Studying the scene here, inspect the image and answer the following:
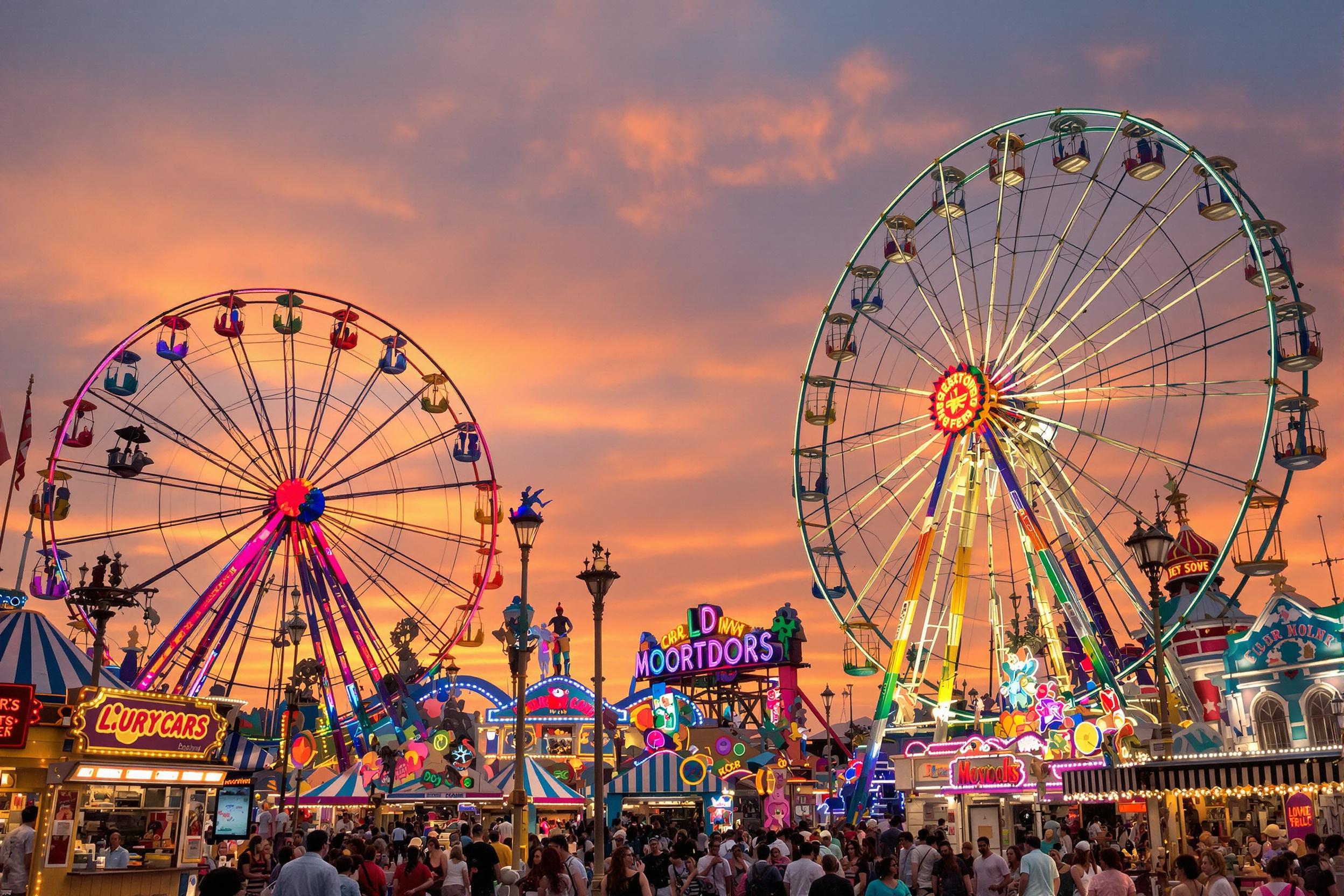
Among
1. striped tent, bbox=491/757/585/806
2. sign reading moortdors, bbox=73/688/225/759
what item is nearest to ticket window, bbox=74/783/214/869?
sign reading moortdors, bbox=73/688/225/759

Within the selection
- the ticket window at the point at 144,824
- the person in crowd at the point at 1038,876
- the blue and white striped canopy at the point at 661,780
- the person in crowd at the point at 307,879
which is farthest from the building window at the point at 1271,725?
the person in crowd at the point at 307,879

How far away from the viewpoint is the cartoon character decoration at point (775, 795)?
1505 inches

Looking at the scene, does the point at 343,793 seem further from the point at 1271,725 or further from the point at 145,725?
the point at 1271,725

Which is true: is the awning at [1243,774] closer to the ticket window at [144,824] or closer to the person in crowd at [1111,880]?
the person in crowd at [1111,880]

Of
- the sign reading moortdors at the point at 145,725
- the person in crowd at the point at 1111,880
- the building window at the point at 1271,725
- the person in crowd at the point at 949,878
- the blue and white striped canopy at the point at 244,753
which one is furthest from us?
the blue and white striped canopy at the point at 244,753

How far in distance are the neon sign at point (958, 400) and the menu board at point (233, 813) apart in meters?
19.3

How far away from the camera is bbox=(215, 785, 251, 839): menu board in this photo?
24.7 metres

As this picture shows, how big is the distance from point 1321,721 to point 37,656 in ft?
92.4

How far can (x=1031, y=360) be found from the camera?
30.3m

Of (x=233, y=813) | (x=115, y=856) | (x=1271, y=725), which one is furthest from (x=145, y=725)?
(x=1271, y=725)

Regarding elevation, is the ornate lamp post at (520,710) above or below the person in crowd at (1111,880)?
above

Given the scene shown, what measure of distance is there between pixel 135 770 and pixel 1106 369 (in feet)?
73.1

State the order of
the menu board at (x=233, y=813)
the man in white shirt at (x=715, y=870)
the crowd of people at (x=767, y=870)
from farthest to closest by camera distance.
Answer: the menu board at (x=233, y=813), the man in white shirt at (x=715, y=870), the crowd of people at (x=767, y=870)

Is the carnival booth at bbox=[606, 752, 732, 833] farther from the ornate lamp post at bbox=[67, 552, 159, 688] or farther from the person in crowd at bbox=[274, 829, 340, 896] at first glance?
the person in crowd at bbox=[274, 829, 340, 896]
